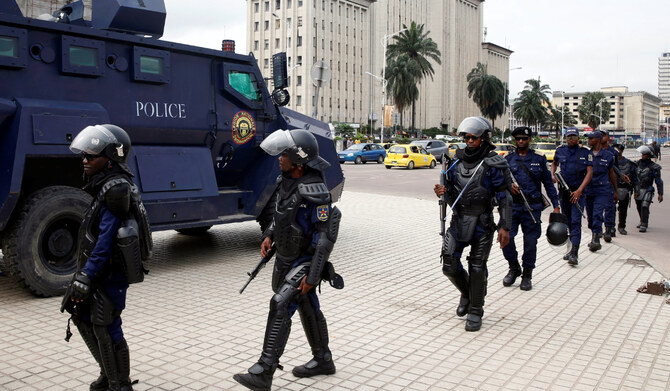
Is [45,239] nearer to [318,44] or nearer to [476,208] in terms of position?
[476,208]

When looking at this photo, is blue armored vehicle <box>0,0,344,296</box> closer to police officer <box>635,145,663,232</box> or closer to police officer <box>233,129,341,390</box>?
police officer <box>233,129,341,390</box>

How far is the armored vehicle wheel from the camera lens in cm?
666

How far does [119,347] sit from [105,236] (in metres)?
0.73

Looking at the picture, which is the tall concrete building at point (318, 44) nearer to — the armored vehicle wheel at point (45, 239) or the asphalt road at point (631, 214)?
the asphalt road at point (631, 214)

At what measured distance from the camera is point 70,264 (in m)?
7.13

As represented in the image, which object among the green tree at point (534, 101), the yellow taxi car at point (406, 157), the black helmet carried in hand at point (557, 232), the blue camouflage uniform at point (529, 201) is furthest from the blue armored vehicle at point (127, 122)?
the green tree at point (534, 101)

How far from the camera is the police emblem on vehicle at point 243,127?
9.31 meters

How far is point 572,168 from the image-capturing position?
32.0ft

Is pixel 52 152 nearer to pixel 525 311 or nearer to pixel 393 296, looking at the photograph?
pixel 393 296

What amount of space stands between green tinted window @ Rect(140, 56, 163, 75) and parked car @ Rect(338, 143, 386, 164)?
107 ft

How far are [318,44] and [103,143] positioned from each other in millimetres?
90800

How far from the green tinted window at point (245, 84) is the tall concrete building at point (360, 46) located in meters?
64.1

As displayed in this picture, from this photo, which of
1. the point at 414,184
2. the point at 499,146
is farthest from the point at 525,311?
the point at 499,146

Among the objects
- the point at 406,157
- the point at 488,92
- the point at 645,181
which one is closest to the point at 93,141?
the point at 645,181
